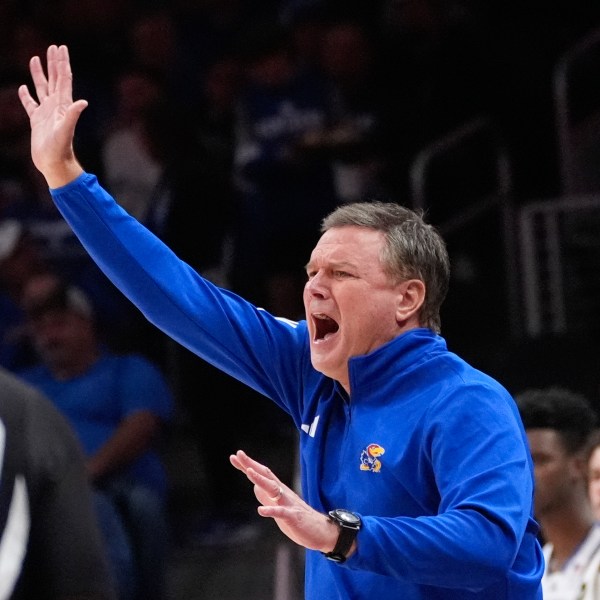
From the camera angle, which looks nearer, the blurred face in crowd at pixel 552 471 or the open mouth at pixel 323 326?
the open mouth at pixel 323 326

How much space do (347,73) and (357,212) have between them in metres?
4.72

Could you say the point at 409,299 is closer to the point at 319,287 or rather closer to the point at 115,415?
the point at 319,287

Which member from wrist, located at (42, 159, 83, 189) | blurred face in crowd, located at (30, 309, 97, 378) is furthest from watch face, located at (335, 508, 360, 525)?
blurred face in crowd, located at (30, 309, 97, 378)

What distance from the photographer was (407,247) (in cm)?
282

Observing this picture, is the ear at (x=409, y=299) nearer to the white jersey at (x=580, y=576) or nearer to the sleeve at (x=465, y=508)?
the sleeve at (x=465, y=508)

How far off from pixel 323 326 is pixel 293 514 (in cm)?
65

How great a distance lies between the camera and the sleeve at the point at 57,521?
1711mm

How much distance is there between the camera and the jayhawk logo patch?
8.63 ft

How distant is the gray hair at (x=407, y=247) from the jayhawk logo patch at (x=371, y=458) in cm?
34

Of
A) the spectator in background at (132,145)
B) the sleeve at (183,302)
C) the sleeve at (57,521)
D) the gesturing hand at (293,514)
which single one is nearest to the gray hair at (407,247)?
the sleeve at (183,302)

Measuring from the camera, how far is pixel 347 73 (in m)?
7.45

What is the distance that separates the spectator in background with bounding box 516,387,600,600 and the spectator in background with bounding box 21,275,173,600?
87.3 inches

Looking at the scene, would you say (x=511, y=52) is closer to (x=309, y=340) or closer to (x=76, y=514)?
(x=309, y=340)

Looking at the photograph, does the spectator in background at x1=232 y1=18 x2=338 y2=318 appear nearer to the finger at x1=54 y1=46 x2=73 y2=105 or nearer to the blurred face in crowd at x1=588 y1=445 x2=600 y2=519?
the blurred face in crowd at x1=588 y1=445 x2=600 y2=519
